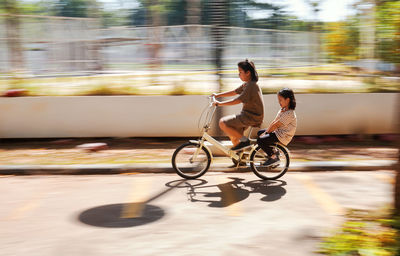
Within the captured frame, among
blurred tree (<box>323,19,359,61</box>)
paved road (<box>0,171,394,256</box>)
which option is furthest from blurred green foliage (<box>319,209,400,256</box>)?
blurred tree (<box>323,19,359,61</box>)

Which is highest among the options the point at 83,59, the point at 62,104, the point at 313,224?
the point at 83,59

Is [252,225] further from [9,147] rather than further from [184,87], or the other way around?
[9,147]

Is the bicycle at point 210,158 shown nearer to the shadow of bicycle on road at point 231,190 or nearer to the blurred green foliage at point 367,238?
the shadow of bicycle on road at point 231,190

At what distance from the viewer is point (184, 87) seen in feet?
29.4

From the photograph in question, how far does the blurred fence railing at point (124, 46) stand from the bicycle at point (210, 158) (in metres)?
3.14

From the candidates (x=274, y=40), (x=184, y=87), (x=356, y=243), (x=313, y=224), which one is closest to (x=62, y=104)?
(x=184, y=87)

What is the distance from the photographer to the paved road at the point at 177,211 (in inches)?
154

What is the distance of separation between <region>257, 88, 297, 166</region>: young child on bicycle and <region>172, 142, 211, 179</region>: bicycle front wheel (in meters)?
0.89

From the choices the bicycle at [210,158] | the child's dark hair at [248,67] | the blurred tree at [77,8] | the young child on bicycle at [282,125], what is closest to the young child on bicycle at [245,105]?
the child's dark hair at [248,67]

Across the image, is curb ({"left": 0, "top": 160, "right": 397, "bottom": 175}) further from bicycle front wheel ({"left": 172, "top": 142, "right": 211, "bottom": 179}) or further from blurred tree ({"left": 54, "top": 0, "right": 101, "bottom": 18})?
blurred tree ({"left": 54, "top": 0, "right": 101, "bottom": 18})

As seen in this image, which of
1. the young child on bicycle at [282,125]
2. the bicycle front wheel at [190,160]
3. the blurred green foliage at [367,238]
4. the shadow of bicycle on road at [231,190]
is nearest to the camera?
the blurred green foliage at [367,238]

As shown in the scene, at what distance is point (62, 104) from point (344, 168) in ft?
19.1

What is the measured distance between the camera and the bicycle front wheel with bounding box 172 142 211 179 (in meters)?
6.23

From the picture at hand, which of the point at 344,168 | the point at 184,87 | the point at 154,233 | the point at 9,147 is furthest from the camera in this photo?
the point at 184,87
